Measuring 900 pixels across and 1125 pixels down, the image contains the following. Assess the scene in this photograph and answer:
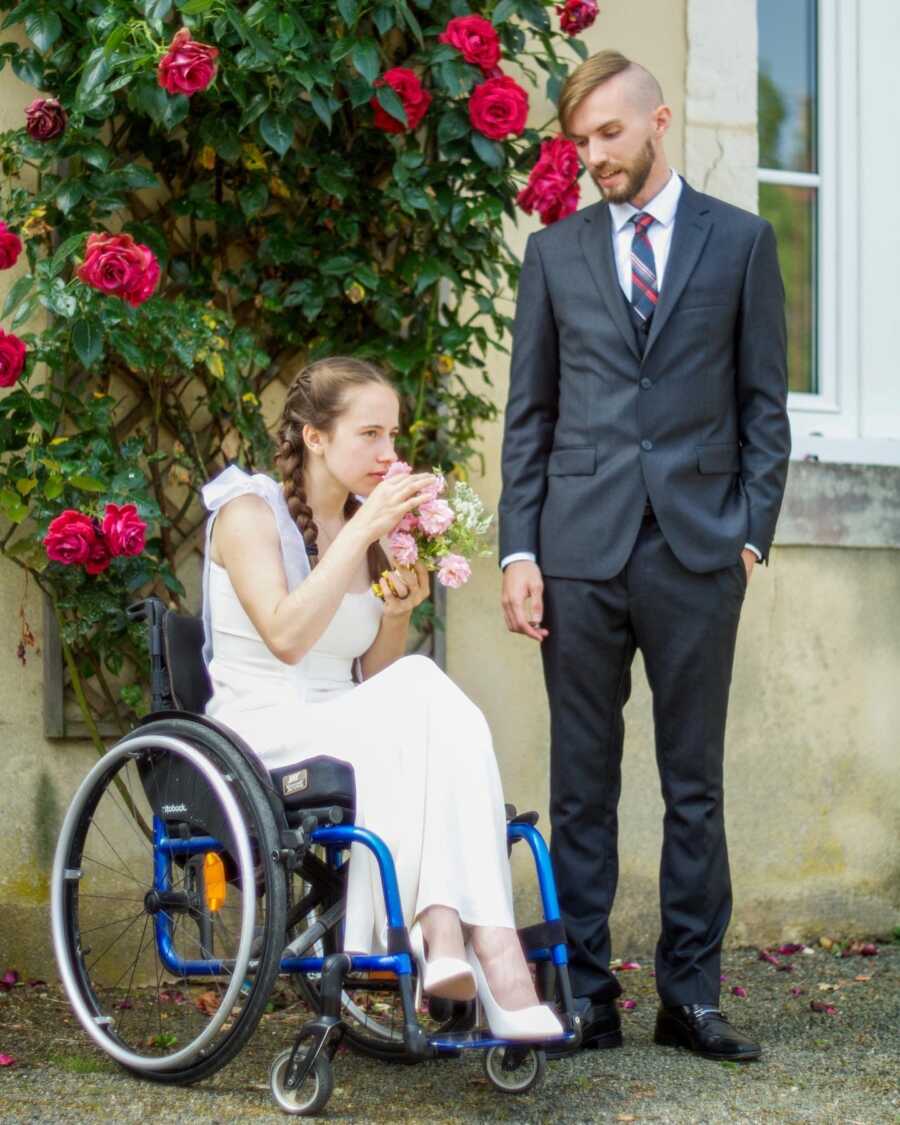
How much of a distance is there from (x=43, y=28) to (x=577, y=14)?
1259mm

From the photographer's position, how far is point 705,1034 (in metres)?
3.31

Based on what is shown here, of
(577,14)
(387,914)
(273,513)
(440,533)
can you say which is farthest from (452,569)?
(577,14)

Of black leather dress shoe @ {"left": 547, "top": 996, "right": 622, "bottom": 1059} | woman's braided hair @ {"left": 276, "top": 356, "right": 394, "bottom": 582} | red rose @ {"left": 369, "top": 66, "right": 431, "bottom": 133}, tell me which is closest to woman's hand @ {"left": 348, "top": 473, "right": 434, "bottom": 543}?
woman's braided hair @ {"left": 276, "top": 356, "right": 394, "bottom": 582}

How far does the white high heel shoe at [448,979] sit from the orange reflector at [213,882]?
0.40 meters

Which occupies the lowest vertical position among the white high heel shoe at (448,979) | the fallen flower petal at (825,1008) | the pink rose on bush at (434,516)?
the fallen flower petal at (825,1008)

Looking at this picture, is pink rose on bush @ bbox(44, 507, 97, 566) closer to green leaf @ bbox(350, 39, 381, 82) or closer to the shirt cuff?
the shirt cuff

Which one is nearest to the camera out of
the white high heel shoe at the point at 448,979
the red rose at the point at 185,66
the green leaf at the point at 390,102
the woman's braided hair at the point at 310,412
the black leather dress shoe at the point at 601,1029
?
the white high heel shoe at the point at 448,979

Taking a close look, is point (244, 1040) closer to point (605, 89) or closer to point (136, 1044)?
point (136, 1044)

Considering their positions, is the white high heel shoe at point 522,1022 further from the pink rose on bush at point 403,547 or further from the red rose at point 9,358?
the red rose at point 9,358

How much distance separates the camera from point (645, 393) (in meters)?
3.33

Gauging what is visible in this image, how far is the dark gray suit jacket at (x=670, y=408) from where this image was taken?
3.32 m

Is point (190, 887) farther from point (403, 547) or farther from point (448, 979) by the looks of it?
point (403, 547)

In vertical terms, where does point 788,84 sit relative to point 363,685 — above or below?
above

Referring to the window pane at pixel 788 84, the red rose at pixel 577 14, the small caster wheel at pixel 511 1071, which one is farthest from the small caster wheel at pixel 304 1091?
the window pane at pixel 788 84
